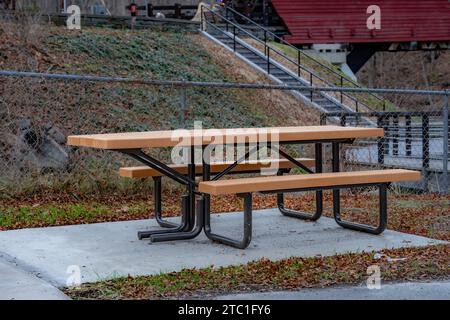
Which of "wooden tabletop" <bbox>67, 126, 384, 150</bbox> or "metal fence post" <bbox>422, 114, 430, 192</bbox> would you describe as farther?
"metal fence post" <bbox>422, 114, 430, 192</bbox>

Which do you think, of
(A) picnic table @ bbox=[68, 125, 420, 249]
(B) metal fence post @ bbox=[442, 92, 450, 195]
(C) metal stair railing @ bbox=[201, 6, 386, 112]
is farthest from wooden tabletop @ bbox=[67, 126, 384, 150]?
(C) metal stair railing @ bbox=[201, 6, 386, 112]

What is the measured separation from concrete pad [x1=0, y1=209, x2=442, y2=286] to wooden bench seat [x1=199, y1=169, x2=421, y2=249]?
0.33 ft

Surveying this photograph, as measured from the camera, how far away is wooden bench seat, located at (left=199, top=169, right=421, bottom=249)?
279 inches

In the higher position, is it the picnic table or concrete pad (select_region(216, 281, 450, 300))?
the picnic table

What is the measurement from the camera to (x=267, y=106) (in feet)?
75.5

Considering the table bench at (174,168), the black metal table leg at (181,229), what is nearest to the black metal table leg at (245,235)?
the black metal table leg at (181,229)

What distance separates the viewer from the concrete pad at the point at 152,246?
654 centimetres

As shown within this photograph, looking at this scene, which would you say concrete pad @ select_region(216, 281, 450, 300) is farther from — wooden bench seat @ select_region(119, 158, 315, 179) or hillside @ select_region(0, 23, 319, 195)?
hillside @ select_region(0, 23, 319, 195)

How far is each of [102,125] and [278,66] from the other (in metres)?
10.7

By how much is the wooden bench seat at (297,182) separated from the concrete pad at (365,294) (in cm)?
147

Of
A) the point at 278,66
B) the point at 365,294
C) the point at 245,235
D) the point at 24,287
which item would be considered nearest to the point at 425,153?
the point at 245,235
